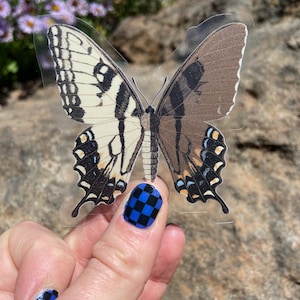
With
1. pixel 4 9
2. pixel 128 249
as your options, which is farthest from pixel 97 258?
pixel 4 9

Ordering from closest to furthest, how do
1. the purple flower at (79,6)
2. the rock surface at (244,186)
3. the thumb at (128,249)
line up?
the thumb at (128,249)
the rock surface at (244,186)
the purple flower at (79,6)

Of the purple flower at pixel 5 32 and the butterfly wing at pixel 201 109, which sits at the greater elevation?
the purple flower at pixel 5 32

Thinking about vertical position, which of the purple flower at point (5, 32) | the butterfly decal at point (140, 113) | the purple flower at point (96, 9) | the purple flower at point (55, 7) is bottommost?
the butterfly decal at point (140, 113)

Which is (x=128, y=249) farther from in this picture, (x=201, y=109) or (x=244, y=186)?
(x=244, y=186)

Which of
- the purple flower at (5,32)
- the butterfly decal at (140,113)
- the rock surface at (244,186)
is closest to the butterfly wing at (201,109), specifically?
the butterfly decal at (140,113)

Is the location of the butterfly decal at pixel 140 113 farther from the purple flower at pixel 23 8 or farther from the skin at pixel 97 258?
the purple flower at pixel 23 8

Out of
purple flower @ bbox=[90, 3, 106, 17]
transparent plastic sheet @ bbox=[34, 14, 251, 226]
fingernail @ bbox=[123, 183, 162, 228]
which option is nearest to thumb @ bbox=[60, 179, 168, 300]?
fingernail @ bbox=[123, 183, 162, 228]

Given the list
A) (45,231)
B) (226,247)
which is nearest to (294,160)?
(226,247)

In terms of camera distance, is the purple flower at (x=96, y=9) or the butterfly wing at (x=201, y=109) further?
the purple flower at (x=96, y=9)
